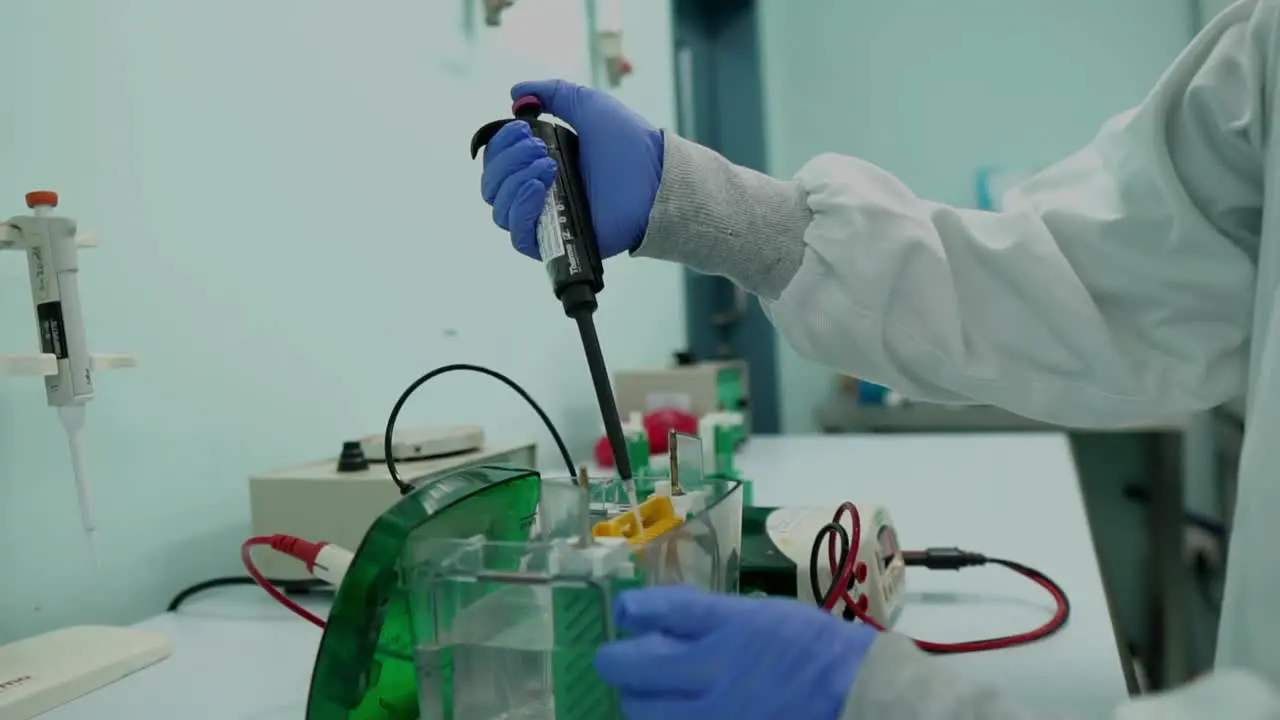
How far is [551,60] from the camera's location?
155 cm

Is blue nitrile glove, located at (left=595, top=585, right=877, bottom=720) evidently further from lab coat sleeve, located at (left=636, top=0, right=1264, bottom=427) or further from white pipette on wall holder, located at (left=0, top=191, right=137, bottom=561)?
white pipette on wall holder, located at (left=0, top=191, right=137, bottom=561)

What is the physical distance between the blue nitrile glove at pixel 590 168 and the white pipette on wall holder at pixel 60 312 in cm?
30

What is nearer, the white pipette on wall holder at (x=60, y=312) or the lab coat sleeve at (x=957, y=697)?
the lab coat sleeve at (x=957, y=697)

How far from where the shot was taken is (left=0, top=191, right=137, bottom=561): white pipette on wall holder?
64 cm

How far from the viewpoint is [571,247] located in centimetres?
66

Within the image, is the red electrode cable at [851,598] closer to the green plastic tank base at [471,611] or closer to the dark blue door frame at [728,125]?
the green plastic tank base at [471,611]

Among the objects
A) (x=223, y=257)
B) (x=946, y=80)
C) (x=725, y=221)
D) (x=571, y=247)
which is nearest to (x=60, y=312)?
(x=223, y=257)

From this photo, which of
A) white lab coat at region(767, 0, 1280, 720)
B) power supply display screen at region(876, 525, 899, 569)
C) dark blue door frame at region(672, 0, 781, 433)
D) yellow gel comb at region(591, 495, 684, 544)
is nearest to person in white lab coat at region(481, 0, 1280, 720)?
white lab coat at region(767, 0, 1280, 720)

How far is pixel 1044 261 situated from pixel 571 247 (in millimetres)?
374

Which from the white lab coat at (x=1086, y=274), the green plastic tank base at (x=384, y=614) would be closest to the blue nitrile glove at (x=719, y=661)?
the green plastic tank base at (x=384, y=614)

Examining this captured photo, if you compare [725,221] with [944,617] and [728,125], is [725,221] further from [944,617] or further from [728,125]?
[728,125]

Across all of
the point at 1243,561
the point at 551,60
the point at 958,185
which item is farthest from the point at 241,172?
the point at 958,185

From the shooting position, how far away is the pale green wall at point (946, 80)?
2566 millimetres

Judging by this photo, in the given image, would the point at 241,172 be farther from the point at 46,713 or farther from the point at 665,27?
the point at 665,27
